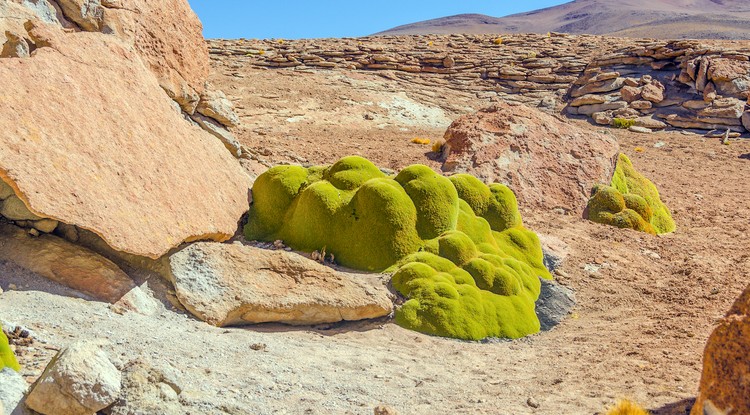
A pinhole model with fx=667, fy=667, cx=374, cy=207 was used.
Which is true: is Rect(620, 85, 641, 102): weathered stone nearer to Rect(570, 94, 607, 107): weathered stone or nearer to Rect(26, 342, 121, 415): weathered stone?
Rect(570, 94, 607, 107): weathered stone

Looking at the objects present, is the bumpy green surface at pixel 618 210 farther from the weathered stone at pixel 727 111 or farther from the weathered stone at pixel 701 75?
the weathered stone at pixel 701 75

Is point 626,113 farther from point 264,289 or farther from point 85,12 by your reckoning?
point 264,289

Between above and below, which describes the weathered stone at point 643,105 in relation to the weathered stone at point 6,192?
below

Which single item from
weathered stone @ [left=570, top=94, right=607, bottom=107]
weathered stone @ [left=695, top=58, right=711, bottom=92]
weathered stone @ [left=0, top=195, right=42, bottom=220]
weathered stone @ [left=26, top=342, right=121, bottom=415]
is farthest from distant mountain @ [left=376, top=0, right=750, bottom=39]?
weathered stone @ [left=26, top=342, right=121, bottom=415]

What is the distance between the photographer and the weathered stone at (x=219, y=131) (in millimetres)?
11023

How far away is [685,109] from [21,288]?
90.0ft

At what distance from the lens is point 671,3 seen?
16925 centimetres

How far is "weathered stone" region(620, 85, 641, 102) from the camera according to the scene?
95.9 ft

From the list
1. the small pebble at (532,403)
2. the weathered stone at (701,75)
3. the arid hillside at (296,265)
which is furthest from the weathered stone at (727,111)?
the small pebble at (532,403)

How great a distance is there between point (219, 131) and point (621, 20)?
5172 inches

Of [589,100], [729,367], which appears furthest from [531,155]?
[589,100]

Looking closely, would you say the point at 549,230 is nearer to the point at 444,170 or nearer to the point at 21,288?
the point at 444,170

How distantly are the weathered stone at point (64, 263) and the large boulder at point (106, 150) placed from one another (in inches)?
15.6

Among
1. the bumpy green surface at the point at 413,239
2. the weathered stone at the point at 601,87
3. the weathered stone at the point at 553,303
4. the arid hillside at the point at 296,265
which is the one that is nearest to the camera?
the arid hillside at the point at 296,265
